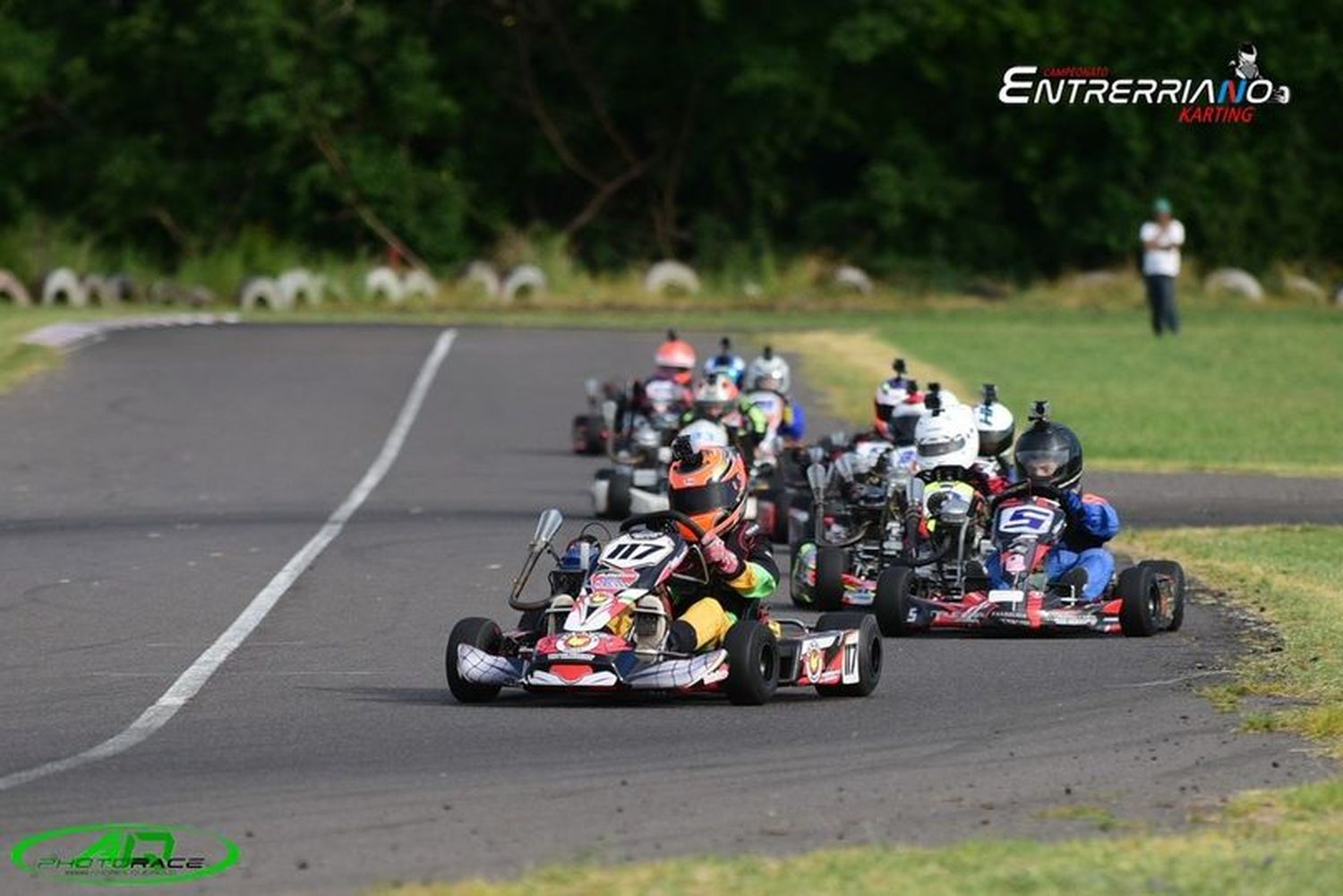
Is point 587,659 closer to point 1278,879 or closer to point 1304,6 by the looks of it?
point 1278,879

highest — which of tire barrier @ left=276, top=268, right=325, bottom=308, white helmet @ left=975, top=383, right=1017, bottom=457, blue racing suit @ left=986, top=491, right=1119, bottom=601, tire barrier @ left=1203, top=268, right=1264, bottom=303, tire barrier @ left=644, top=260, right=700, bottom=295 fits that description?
tire barrier @ left=1203, top=268, right=1264, bottom=303

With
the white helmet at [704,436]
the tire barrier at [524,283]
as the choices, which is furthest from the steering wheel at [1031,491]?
the tire barrier at [524,283]

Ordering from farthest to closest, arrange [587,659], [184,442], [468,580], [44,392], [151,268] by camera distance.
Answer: [151,268], [44,392], [184,442], [468,580], [587,659]

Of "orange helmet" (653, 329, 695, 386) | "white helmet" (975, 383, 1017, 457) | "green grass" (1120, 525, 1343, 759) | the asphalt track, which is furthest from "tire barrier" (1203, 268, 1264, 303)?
"white helmet" (975, 383, 1017, 457)

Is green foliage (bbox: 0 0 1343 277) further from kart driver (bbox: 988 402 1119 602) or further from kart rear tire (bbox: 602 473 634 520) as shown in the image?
kart driver (bbox: 988 402 1119 602)

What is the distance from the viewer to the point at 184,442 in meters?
28.0

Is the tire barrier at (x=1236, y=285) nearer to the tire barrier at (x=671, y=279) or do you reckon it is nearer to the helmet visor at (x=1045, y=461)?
the tire barrier at (x=671, y=279)

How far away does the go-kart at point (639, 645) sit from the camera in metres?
11.7

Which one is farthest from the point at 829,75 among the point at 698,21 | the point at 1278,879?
the point at 1278,879

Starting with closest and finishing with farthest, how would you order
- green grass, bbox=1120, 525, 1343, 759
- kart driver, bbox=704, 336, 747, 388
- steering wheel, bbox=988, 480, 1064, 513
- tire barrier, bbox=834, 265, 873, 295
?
green grass, bbox=1120, 525, 1343, 759 < steering wheel, bbox=988, 480, 1064, 513 < kart driver, bbox=704, 336, 747, 388 < tire barrier, bbox=834, 265, 873, 295

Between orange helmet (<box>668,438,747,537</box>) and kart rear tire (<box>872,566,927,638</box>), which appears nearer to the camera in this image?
orange helmet (<box>668,438,747,537</box>)

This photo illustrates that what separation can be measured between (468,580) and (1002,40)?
4272 cm

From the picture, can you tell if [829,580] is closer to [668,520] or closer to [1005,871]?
[668,520]

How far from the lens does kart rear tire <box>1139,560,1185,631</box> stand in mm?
14570
